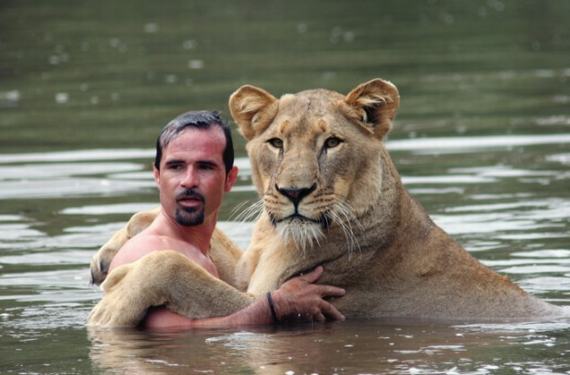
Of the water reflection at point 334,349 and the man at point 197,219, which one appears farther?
the man at point 197,219

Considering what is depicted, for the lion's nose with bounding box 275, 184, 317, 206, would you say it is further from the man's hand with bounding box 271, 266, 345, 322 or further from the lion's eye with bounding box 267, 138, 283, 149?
the man's hand with bounding box 271, 266, 345, 322

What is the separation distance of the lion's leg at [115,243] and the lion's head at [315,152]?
0.83 meters

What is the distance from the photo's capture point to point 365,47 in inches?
1045

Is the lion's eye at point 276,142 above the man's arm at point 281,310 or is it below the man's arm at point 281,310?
above

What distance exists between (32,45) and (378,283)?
2054 centimetres

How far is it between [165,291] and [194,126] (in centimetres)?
93

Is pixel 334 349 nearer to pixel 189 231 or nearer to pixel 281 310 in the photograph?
pixel 281 310

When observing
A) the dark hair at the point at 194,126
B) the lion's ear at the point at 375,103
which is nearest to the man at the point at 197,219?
the dark hair at the point at 194,126

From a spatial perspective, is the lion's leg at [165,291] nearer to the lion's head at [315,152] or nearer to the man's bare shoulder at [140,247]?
the man's bare shoulder at [140,247]

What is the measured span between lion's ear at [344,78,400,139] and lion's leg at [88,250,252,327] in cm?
104

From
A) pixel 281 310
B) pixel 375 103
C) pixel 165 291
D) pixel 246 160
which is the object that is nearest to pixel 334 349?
pixel 281 310

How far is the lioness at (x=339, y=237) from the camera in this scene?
827 cm

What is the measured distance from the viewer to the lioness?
8.27 m

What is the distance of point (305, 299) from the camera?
28.1 feet
